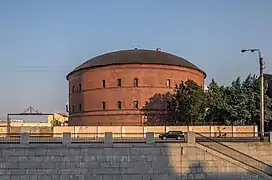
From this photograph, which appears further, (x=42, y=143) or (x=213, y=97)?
(x=213, y=97)

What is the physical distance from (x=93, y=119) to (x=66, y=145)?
49.2 meters

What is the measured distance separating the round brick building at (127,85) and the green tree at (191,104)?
6.26 meters

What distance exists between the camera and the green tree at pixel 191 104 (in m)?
67.6

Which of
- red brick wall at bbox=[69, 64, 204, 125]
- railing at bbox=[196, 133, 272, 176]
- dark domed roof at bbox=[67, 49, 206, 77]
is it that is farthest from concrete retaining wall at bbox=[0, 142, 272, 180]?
dark domed roof at bbox=[67, 49, 206, 77]

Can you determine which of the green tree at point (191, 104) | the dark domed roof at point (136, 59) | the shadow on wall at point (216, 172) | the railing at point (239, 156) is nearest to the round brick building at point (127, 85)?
the dark domed roof at point (136, 59)

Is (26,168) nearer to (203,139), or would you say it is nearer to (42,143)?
(42,143)

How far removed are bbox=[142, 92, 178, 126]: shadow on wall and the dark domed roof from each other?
21.4ft

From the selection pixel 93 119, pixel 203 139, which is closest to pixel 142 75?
pixel 93 119

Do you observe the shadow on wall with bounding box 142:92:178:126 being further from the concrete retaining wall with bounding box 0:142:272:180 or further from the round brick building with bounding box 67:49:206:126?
the concrete retaining wall with bounding box 0:142:272:180

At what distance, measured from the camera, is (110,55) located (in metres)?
79.7

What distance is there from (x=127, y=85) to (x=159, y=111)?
7.31 m

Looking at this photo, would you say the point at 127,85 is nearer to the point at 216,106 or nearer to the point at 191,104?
the point at 191,104

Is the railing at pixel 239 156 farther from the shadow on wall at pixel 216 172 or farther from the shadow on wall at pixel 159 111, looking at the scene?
the shadow on wall at pixel 159 111

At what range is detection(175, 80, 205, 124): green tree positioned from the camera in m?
67.6
